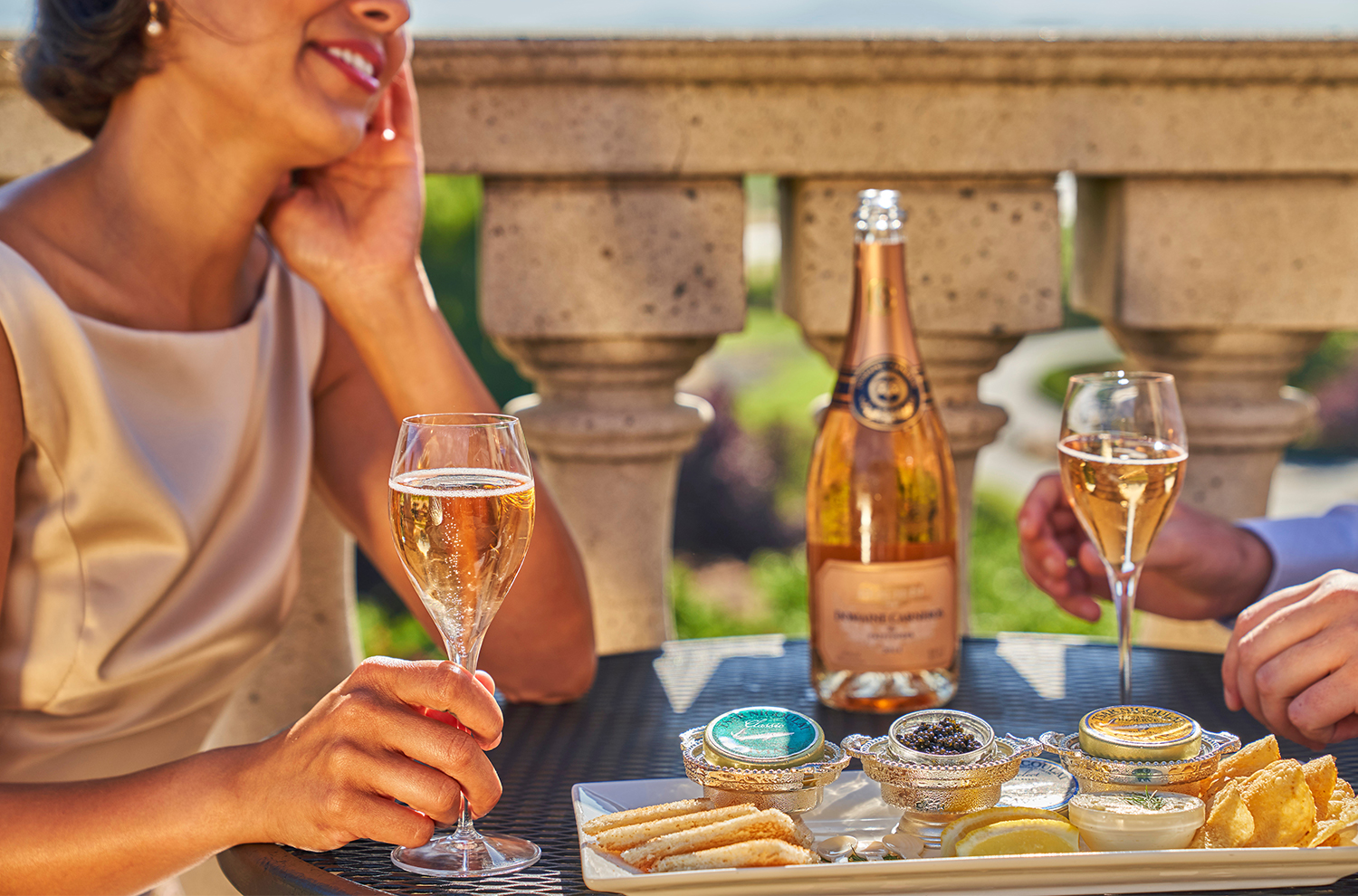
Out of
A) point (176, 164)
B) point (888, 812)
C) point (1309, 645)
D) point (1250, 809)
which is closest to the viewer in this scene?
point (1250, 809)

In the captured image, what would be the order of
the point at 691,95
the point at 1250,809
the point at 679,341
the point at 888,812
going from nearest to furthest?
the point at 1250,809 → the point at 888,812 → the point at 691,95 → the point at 679,341

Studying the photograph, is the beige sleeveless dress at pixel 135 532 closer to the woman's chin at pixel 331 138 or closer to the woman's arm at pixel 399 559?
the woman's arm at pixel 399 559

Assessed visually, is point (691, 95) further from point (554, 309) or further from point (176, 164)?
point (176, 164)

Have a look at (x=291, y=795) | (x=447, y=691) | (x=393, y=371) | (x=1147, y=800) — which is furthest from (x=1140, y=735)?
(x=393, y=371)

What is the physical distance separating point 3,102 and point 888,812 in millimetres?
1763

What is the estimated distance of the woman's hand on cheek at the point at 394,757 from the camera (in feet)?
3.23

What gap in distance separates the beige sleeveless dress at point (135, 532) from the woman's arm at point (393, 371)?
0.27ft

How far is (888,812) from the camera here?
1090 millimetres

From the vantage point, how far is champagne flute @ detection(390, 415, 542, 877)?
3.34 ft

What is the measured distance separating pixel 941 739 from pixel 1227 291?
1.36 metres

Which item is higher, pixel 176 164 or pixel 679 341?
pixel 176 164

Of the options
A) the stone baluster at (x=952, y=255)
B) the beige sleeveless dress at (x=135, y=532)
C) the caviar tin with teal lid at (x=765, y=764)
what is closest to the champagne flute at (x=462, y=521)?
the caviar tin with teal lid at (x=765, y=764)

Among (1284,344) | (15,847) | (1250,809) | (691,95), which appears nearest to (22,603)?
(15,847)

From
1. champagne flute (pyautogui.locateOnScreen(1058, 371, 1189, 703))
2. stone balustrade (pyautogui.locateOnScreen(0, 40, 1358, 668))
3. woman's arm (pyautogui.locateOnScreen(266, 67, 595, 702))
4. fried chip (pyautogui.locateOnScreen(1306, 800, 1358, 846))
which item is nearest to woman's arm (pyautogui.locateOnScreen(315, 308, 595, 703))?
woman's arm (pyautogui.locateOnScreen(266, 67, 595, 702))
